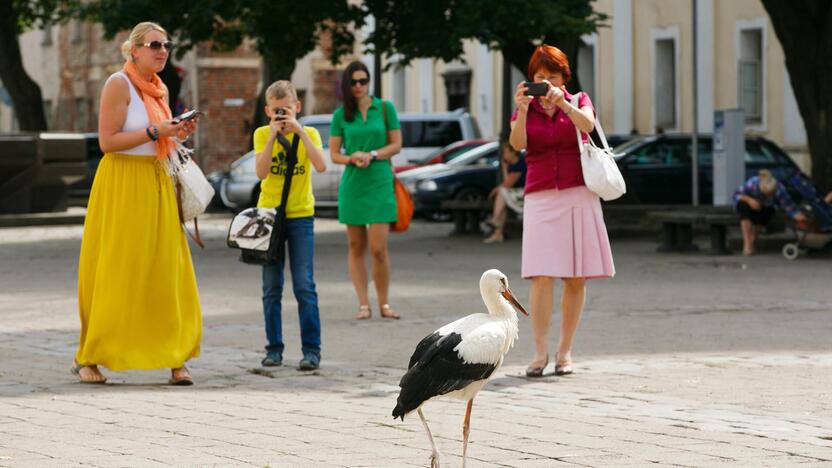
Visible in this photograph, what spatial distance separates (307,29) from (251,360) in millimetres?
14622

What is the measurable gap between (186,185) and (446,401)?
2076 mm

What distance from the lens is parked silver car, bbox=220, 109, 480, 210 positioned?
3556cm

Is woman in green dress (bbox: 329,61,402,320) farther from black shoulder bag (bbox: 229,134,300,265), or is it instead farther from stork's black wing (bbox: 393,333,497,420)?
stork's black wing (bbox: 393,333,497,420)

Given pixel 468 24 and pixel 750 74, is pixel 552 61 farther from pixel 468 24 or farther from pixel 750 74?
pixel 750 74

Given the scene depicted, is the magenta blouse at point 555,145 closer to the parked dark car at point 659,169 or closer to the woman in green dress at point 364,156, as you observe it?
the woman in green dress at point 364,156

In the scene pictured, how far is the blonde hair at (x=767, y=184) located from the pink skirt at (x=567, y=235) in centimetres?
1214

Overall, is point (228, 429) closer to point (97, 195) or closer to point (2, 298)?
point (97, 195)

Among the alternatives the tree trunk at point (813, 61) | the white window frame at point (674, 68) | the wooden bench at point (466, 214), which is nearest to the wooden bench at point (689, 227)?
the tree trunk at point (813, 61)

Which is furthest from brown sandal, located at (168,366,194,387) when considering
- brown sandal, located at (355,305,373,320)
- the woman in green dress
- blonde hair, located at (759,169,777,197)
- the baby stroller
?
blonde hair, located at (759,169,777,197)

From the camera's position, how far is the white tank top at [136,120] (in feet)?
32.8

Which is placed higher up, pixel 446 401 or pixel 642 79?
pixel 642 79

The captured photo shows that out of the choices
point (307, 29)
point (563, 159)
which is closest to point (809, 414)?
point (563, 159)

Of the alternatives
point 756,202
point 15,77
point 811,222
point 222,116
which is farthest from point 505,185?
point 222,116

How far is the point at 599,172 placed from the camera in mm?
10094
